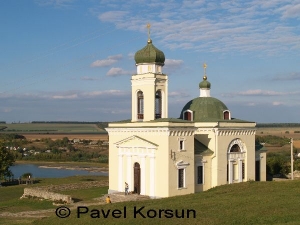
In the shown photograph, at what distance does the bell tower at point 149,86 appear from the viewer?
31.7 metres

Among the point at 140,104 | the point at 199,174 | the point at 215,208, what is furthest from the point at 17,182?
the point at 215,208

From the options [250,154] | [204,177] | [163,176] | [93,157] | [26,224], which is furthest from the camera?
[93,157]

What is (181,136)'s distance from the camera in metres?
29.9

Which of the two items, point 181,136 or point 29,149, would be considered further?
point 29,149

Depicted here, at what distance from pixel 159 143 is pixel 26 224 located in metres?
10.2

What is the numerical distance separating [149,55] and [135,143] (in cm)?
606

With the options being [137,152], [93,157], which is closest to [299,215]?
[137,152]

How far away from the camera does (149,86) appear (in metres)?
31.8

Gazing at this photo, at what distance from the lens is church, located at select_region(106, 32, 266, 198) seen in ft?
96.8

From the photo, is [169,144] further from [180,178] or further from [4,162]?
[4,162]

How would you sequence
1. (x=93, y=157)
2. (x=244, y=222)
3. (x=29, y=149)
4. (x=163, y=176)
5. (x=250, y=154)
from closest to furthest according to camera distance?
1. (x=244, y=222)
2. (x=163, y=176)
3. (x=250, y=154)
4. (x=93, y=157)
5. (x=29, y=149)

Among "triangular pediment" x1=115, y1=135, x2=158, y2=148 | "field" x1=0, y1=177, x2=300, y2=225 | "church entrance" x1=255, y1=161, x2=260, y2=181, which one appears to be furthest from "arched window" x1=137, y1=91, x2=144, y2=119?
"church entrance" x1=255, y1=161, x2=260, y2=181

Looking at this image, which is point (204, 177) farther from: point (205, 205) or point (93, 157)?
point (93, 157)

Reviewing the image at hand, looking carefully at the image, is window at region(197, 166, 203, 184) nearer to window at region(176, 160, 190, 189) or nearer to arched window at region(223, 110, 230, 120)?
window at region(176, 160, 190, 189)
